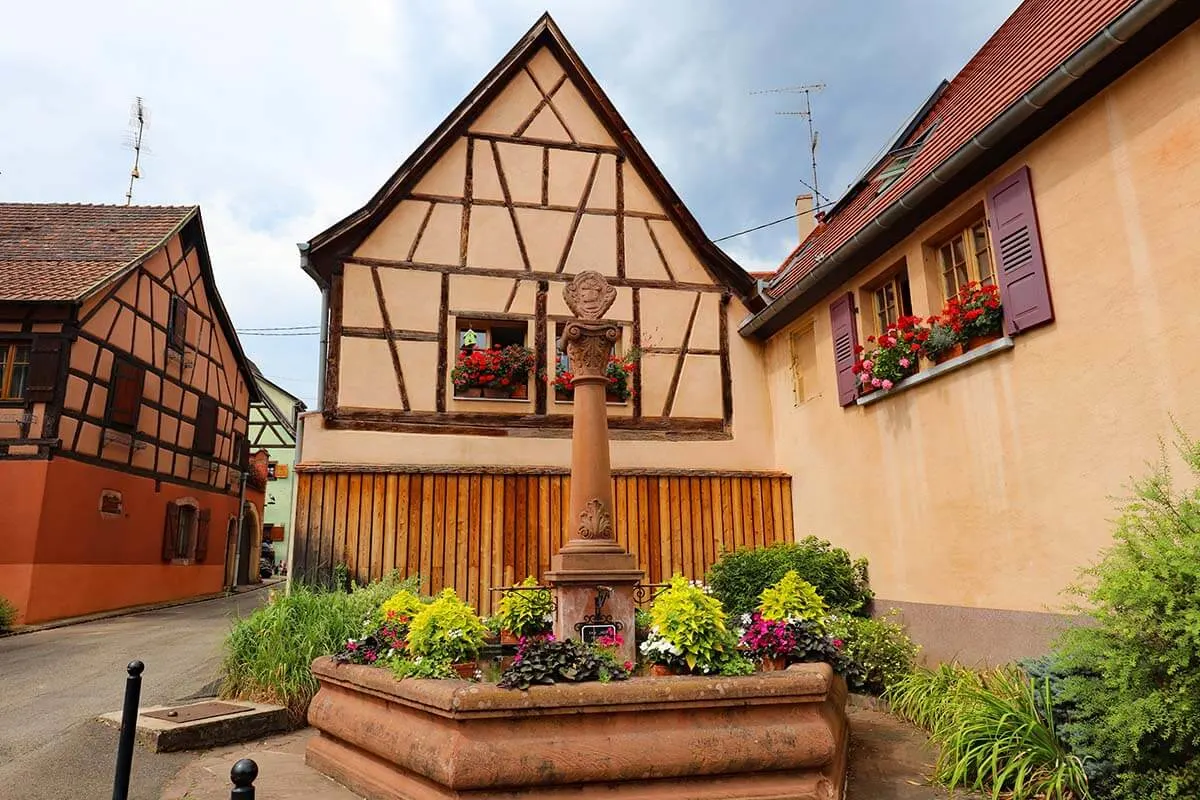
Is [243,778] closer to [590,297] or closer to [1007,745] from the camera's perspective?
[1007,745]

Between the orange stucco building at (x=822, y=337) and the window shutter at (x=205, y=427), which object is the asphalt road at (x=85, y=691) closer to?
the orange stucco building at (x=822, y=337)

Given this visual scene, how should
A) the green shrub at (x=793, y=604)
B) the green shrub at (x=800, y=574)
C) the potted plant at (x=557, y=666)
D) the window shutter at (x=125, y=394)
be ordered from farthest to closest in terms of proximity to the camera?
the window shutter at (x=125, y=394) → the green shrub at (x=800, y=574) → the green shrub at (x=793, y=604) → the potted plant at (x=557, y=666)

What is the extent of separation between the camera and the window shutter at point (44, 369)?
1227 cm

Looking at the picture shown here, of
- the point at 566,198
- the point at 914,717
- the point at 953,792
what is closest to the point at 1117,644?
the point at 953,792

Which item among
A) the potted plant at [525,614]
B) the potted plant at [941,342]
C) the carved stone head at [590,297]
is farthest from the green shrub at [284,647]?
the potted plant at [941,342]

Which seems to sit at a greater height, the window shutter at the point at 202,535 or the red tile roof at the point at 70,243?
the red tile roof at the point at 70,243

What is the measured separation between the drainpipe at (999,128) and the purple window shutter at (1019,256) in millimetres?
379

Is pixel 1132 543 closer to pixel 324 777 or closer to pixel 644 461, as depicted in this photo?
pixel 324 777

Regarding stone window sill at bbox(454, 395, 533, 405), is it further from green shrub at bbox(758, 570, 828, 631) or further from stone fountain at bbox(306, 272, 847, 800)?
stone fountain at bbox(306, 272, 847, 800)

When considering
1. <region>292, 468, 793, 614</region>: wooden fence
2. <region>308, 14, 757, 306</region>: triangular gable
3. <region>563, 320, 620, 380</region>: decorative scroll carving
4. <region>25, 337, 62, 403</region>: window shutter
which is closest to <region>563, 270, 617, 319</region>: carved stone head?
<region>563, 320, 620, 380</region>: decorative scroll carving

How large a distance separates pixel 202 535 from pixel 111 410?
4.77m

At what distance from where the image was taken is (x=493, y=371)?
30.7ft

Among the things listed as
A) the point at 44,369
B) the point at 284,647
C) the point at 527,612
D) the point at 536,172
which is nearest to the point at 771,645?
the point at 527,612

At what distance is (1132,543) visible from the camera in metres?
3.73
